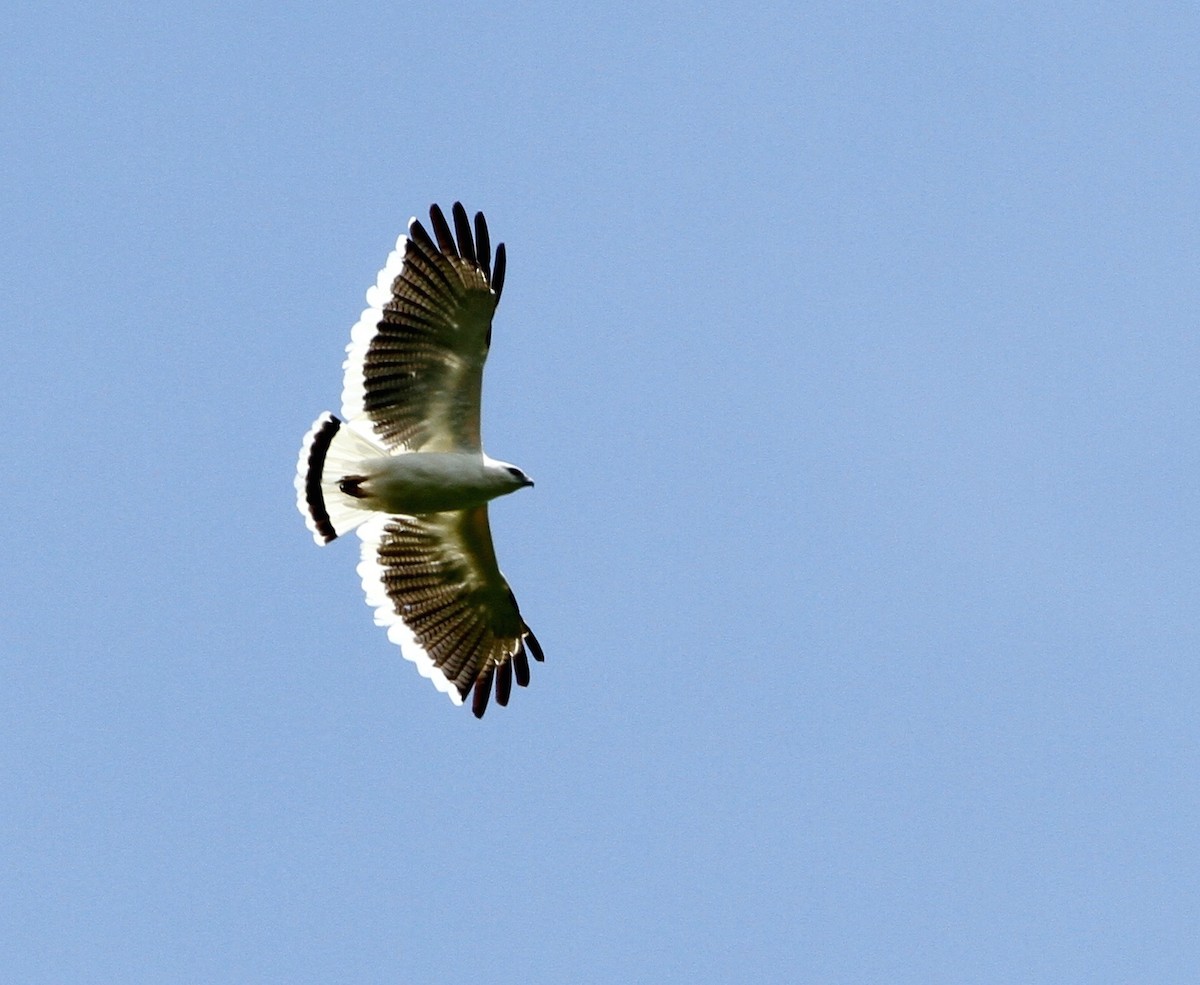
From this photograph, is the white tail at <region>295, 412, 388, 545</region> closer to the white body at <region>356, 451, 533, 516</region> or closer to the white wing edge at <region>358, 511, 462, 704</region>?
the white body at <region>356, 451, 533, 516</region>

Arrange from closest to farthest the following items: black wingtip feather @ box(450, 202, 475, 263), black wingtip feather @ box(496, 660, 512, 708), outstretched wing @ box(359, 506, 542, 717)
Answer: black wingtip feather @ box(450, 202, 475, 263), outstretched wing @ box(359, 506, 542, 717), black wingtip feather @ box(496, 660, 512, 708)

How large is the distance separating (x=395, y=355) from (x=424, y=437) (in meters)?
0.91

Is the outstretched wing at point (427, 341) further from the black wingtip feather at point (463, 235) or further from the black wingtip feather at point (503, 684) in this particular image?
the black wingtip feather at point (503, 684)

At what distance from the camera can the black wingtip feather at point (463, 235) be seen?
1711 centimetres

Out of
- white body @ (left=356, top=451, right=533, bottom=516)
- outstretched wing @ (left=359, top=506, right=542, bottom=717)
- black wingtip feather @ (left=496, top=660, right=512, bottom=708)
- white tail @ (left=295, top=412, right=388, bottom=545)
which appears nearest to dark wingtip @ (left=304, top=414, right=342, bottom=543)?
white tail @ (left=295, top=412, right=388, bottom=545)

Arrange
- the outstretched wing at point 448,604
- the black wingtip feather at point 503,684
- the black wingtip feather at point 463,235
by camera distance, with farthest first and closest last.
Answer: the black wingtip feather at point 503,684
the outstretched wing at point 448,604
the black wingtip feather at point 463,235

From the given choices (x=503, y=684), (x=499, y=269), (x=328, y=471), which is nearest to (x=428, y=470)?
(x=328, y=471)

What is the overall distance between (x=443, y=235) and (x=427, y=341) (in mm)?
1002

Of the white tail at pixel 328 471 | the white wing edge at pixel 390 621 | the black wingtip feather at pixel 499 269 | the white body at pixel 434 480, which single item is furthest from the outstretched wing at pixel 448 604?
the black wingtip feather at pixel 499 269

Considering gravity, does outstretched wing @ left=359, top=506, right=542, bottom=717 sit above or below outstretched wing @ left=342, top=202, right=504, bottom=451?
below

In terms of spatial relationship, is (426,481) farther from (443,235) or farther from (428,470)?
(443,235)

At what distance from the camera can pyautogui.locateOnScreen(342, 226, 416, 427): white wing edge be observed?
1728 centimetres

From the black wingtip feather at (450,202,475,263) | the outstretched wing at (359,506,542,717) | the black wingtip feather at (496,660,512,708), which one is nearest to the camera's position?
the black wingtip feather at (450,202,475,263)

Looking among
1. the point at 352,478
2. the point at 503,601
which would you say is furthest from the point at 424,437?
the point at 503,601
